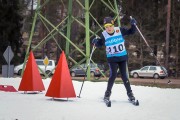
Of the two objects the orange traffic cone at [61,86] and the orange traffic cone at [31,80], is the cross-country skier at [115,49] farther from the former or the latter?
the orange traffic cone at [31,80]

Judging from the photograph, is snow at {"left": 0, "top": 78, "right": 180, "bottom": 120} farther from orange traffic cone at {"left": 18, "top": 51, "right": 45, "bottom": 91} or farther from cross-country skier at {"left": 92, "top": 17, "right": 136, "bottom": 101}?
orange traffic cone at {"left": 18, "top": 51, "right": 45, "bottom": 91}

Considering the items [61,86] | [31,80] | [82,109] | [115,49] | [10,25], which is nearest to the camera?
[82,109]

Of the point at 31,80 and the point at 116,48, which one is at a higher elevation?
the point at 116,48

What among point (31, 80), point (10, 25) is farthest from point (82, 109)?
point (10, 25)

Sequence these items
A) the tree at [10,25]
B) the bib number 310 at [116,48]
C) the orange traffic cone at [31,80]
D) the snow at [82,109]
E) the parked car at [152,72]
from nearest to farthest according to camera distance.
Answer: the snow at [82,109] < the bib number 310 at [116,48] < the orange traffic cone at [31,80] < the parked car at [152,72] < the tree at [10,25]

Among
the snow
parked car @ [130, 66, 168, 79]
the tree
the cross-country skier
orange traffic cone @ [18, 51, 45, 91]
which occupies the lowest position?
parked car @ [130, 66, 168, 79]

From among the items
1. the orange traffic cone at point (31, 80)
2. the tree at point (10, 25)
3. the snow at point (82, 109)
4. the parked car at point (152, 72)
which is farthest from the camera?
the tree at point (10, 25)

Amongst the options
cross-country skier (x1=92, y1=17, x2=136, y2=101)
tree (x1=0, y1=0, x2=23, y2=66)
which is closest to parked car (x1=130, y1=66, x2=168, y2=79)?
tree (x1=0, y1=0, x2=23, y2=66)

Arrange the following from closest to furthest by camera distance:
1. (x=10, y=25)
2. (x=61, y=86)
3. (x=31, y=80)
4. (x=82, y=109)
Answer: (x=82, y=109) → (x=61, y=86) → (x=31, y=80) → (x=10, y=25)

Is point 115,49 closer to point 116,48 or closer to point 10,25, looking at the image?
point 116,48

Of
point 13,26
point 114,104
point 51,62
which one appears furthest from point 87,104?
point 13,26

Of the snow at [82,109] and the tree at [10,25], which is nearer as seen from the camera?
the snow at [82,109]

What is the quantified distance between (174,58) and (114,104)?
3411 cm

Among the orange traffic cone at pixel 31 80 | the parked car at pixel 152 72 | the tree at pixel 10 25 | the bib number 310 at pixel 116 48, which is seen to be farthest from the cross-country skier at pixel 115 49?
the tree at pixel 10 25
